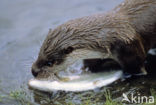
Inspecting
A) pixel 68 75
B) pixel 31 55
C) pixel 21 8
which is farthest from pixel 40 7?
pixel 68 75

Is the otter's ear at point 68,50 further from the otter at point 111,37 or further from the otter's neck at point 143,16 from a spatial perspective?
the otter's neck at point 143,16

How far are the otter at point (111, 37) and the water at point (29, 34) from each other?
337 mm

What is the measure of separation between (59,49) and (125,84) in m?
0.97

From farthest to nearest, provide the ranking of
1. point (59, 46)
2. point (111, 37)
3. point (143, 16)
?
1. point (143, 16)
2. point (111, 37)
3. point (59, 46)

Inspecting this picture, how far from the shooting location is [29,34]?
6027mm

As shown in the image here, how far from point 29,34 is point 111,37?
6.59ft

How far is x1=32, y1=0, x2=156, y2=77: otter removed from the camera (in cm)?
429

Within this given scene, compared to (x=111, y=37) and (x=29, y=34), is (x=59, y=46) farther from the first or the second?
(x=29, y=34)

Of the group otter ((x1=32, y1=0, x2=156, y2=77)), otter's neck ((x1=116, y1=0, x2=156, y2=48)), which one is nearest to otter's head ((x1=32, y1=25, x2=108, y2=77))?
otter ((x1=32, y1=0, x2=156, y2=77))

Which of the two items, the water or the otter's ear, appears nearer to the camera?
the otter's ear

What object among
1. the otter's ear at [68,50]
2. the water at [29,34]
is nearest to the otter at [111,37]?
the otter's ear at [68,50]

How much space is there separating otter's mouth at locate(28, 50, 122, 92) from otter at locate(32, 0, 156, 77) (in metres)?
0.09

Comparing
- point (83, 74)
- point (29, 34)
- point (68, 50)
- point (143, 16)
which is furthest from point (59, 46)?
point (29, 34)

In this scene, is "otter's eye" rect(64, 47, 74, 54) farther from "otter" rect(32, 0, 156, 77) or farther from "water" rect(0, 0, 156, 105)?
"water" rect(0, 0, 156, 105)
